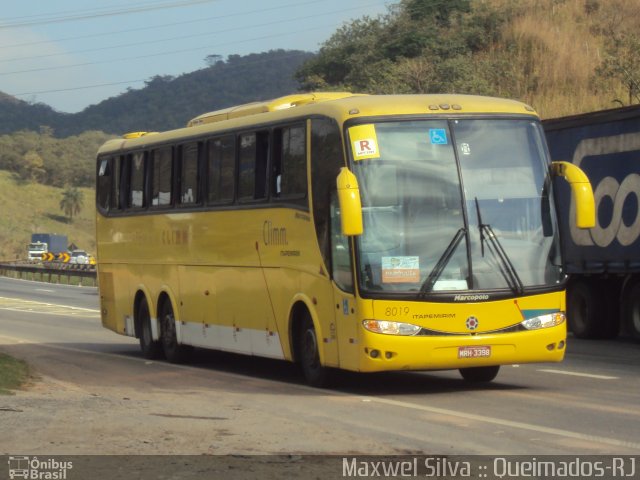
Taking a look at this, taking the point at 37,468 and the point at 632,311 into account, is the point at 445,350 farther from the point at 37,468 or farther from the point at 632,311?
the point at 632,311

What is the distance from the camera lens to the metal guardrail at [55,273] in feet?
198

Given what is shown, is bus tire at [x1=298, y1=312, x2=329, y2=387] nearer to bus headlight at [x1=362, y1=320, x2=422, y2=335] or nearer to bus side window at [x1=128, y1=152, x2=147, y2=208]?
bus headlight at [x1=362, y1=320, x2=422, y2=335]

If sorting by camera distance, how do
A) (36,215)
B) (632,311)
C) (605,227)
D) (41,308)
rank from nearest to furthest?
(632,311) → (605,227) → (41,308) → (36,215)

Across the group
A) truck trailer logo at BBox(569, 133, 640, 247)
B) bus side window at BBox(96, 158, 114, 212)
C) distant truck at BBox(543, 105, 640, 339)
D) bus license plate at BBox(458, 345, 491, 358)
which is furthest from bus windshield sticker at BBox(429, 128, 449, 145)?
bus side window at BBox(96, 158, 114, 212)

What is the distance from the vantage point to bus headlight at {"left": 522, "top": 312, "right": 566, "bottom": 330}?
46.1 feet

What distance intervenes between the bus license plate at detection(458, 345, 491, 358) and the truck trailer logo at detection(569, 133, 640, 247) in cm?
729

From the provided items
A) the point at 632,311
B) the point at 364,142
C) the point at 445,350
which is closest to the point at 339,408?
the point at 445,350

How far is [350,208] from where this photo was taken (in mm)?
13305

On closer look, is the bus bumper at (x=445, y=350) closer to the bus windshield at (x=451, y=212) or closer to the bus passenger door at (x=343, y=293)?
the bus passenger door at (x=343, y=293)

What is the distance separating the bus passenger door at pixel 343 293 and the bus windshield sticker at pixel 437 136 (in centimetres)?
123

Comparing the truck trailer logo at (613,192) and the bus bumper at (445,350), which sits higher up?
the truck trailer logo at (613,192)

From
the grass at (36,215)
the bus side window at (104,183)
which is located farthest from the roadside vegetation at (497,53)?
the grass at (36,215)

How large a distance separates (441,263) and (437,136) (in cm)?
144

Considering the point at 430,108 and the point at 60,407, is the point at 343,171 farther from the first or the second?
the point at 60,407
